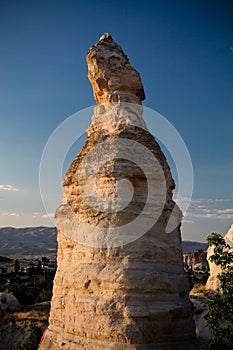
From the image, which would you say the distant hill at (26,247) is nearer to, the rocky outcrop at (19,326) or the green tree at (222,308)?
the rocky outcrop at (19,326)

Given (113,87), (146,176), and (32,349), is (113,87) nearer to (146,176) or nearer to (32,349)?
(146,176)

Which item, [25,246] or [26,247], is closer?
[26,247]

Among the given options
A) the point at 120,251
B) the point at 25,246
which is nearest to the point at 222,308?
the point at 120,251

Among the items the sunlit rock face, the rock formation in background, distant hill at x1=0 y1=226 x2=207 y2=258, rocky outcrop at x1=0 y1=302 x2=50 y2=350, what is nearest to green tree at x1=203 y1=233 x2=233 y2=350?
the sunlit rock face

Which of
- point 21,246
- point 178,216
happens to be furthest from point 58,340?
point 21,246

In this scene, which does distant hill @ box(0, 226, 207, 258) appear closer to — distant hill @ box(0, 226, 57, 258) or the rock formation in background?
distant hill @ box(0, 226, 57, 258)

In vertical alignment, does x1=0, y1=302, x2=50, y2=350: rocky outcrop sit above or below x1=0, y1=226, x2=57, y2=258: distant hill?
below

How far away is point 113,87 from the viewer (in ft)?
46.5

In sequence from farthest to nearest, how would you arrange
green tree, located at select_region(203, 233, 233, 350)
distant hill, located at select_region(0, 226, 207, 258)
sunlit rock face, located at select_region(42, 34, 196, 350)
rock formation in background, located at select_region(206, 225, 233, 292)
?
1. distant hill, located at select_region(0, 226, 207, 258)
2. rock formation in background, located at select_region(206, 225, 233, 292)
3. green tree, located at select_region(203, 233, 233, 350)
4. sunlit rock face, located at select_region(42, 34, 196, 350)

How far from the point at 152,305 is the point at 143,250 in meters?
1.62

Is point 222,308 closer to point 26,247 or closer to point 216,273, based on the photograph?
point 216,273

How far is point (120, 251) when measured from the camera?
407 inches

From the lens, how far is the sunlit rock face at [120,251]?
384 inches

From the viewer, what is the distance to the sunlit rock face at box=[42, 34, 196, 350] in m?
9.77
